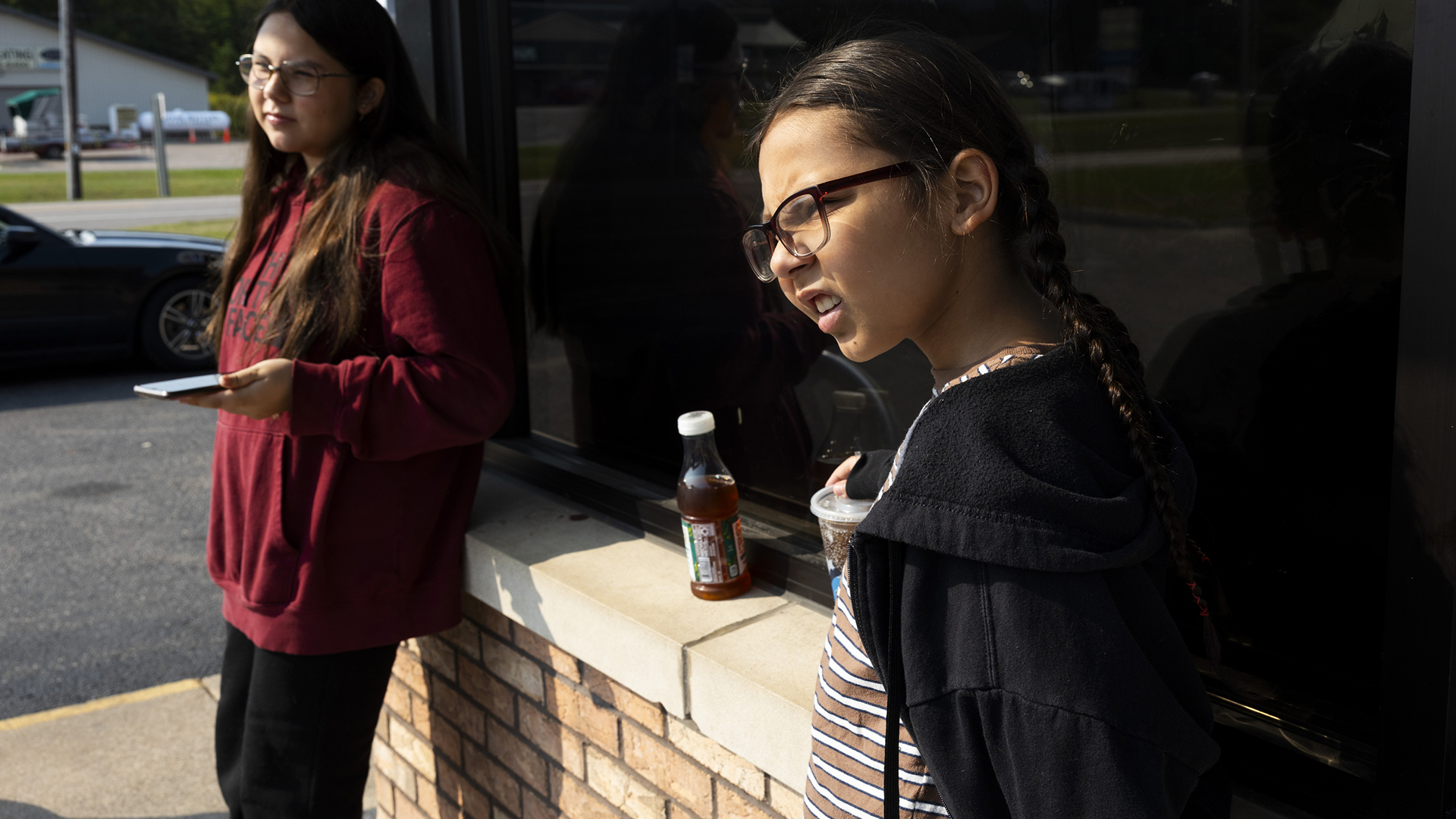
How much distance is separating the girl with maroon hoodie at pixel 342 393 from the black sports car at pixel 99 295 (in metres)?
7.01

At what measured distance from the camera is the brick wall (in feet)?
6.43

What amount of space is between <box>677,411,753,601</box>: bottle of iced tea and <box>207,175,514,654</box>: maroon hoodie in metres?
0.44

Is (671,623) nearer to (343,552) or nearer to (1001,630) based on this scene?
(343,552)

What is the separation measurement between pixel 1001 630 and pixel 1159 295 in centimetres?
72

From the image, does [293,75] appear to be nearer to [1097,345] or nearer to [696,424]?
[696,424]

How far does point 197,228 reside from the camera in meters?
20.8

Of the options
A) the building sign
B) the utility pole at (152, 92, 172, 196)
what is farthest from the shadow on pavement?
the building sign

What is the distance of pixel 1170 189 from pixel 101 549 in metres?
5.62

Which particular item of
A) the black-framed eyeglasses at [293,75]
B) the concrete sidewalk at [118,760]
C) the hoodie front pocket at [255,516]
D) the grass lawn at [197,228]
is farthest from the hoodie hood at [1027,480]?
the grass lawn at [197,228]

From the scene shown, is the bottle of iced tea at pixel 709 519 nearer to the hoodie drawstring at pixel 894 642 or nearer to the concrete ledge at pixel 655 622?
the concrete ledge at pixel 655 622

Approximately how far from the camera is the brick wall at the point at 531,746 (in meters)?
1.96

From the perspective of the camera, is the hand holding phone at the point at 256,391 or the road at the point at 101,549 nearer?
the hand holding phone at the point at 256,391

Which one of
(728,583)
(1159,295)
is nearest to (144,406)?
(728,583)

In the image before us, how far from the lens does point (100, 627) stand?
4.64 meters
